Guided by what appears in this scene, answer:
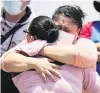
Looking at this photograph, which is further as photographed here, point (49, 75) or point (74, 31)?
point (74, 31)

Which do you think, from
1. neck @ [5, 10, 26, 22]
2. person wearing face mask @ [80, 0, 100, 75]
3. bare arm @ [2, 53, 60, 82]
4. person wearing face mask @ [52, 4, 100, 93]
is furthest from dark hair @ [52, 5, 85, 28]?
neck @ [5, 10, 26, 22]

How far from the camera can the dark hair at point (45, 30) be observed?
5.90 feet

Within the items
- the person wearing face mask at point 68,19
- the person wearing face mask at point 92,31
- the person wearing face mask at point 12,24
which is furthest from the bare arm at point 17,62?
the person wearing face mask at point 12,24

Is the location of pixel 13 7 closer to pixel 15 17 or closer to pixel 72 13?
pixel 15 17

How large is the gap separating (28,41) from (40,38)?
0.26 feet

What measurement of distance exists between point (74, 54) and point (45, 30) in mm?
181

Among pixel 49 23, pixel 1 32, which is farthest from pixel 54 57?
pixel 1 32

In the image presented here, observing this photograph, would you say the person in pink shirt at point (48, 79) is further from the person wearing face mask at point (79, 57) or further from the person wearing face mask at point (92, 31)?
the person wearing face mask at point (92, 31)

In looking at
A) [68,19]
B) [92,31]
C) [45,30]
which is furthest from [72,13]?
[92,31]

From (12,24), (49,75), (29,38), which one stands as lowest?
(12,24)

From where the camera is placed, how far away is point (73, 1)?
4016 millimetres

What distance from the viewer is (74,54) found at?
1762 millimetres

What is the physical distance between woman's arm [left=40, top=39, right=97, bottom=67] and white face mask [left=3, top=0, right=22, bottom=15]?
1.12 m

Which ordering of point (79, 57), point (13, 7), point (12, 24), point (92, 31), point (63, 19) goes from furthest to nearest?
point (13, 7)
point (12, 24)
point (92, 31)
point (63, 19)
point (79, 57)
